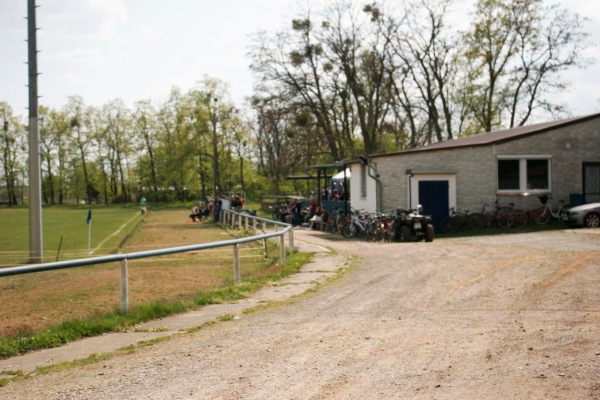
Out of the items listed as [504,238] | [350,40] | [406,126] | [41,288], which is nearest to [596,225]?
[504,238]

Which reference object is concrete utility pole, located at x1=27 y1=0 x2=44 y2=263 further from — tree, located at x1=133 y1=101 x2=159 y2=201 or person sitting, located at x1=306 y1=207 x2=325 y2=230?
tree, located at x1=133 y1=101 x2=159 y2=201

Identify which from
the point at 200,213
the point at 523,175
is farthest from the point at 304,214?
the point at 523,175

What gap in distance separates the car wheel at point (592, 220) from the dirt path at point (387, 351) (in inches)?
586

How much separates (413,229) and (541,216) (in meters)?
7.04

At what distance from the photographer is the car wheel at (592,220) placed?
26734 mm

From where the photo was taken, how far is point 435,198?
2852cm

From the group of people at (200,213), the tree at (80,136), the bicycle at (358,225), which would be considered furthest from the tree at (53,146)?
the bicycle at (358,225)

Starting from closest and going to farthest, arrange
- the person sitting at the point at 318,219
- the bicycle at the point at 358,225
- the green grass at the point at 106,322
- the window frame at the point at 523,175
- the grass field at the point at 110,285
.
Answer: the green grass at the point at 106,322
the grass field at the point at 110,285
the bicycle at the point at 358,225
the window frame at the point at 523,175
the person sitting at the point at 318,219

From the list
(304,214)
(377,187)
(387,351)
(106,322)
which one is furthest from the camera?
(304,214)

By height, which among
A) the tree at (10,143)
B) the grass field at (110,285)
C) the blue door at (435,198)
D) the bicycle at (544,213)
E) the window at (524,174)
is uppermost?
the tree at (10,143)

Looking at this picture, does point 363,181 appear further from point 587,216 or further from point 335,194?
point 587,216

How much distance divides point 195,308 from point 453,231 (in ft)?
61.8

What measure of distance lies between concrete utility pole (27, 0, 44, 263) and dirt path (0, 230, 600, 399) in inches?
Answer: 451

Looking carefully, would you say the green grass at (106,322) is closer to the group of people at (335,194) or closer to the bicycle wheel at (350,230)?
the bicycle wheel at (350,230)
